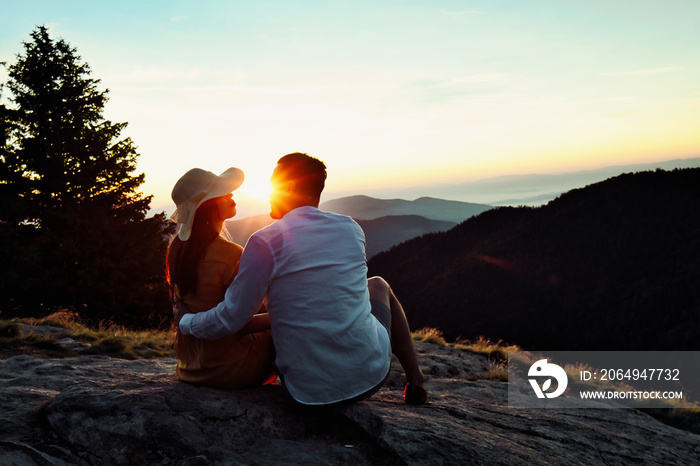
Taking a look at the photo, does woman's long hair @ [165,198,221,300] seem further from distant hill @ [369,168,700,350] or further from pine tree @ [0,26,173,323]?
distant hill @ [369,168,700,350]

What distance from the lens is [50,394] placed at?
3.10 metres

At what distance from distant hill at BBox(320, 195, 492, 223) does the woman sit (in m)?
137

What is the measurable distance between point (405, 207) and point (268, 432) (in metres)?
149

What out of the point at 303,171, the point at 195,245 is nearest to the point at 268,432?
the point at 195,245

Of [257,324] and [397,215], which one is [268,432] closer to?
[257,324]

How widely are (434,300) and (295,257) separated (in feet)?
157

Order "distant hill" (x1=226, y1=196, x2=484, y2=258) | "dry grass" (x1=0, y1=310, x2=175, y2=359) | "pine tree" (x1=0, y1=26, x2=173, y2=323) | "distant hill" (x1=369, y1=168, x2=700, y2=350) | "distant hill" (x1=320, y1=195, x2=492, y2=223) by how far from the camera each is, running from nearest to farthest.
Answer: "dry grass" (x1=0, y1=310, x2=175, y2=359)
"pine tree" (x1=0, y1=26, x2=173, y2=323)
"distant hill" (x1=369, y1=168, x2=700, y2=350)
"distant hill" (x1=226, y1=196, x2=484, y2=258)
"distant hill" (x1=320, y1=195, x2=492, y2=223)

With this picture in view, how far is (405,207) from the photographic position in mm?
150625

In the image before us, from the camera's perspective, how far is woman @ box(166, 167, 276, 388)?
272 cm

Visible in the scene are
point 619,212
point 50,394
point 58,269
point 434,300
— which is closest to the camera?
point 50,394

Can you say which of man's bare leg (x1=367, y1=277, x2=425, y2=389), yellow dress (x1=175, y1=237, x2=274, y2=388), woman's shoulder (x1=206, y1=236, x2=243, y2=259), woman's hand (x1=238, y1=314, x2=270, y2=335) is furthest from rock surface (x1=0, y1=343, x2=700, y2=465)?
woman's shoulder (x1=206, y1=236, x2=243, y2=259)

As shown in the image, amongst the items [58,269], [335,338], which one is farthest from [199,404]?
[58,269]

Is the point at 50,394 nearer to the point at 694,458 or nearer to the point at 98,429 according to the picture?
the point at 98,429

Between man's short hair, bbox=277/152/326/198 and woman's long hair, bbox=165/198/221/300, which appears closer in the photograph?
man's short hair, bbox=277/152/326/198
